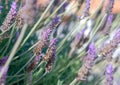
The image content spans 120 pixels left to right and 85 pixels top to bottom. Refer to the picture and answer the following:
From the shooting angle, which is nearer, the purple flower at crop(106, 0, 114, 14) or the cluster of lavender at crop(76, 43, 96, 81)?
the cluster of lavender at crop(76, 43, 96, 81)

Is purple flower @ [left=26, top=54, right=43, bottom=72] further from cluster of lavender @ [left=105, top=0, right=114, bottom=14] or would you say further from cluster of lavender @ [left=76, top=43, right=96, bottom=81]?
cluster of lavender @ [left=105, top=0, right=114, bottom=14]

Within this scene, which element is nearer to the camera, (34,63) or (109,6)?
(34,63)

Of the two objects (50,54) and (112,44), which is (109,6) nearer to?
(112,44)

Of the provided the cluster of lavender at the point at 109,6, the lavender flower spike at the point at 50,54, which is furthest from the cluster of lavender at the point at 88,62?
the cluster of lavender at the point at 109,6

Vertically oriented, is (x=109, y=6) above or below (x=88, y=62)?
above

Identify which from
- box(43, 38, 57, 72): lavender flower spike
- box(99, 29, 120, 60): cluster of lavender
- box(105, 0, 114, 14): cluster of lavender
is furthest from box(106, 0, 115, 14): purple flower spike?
box(43, 38, 57, 72): lavender flower spike

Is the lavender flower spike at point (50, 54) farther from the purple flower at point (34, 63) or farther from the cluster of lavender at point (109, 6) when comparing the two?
the cluster of lavender at point (109, 6)

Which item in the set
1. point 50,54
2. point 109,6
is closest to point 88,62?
point 50,54

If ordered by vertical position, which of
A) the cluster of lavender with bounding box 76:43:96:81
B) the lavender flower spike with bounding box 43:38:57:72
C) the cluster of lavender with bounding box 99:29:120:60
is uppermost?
the lavender flower spike with bounding box 43:38:57:72

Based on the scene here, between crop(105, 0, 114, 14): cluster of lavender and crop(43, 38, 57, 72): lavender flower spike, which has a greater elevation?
crop(105, 0, 114, 14): cluster of lavender

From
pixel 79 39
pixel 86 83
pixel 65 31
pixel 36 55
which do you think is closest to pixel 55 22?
pixel 36 55

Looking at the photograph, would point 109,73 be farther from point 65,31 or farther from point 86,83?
point 65,31
